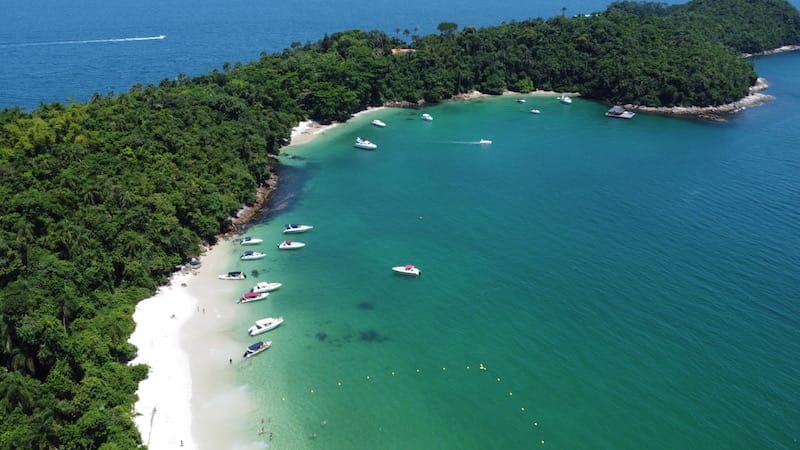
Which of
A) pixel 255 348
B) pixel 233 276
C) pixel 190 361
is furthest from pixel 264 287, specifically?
pixel 190 361

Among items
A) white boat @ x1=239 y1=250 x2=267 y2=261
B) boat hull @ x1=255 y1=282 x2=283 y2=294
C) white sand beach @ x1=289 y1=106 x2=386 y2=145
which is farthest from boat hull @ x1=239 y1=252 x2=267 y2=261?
white sand beach @ x1=289 y1=106 x2=386 y2=145

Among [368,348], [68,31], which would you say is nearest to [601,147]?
[368,348]

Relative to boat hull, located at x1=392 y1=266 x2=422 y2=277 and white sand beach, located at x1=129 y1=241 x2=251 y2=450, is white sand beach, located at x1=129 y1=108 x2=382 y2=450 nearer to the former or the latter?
white sand beach, located at x1=129 y1=241 x2=251 y2=450

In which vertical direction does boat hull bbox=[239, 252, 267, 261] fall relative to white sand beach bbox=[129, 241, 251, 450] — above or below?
above

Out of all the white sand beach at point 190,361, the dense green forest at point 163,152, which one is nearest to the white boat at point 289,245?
the white sand beach at point 190,361

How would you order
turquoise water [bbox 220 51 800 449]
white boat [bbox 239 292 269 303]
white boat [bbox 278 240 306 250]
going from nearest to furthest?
1. turquoise water [bbox 220 51 800 449]
2. white boat [bbox 239 292 269 303]
3. white boat [bbox 278 240 306 250]

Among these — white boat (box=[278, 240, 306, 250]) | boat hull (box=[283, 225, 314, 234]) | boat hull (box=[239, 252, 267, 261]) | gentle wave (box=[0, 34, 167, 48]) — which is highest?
gentle wave (box=[0, 34, 167, 48])

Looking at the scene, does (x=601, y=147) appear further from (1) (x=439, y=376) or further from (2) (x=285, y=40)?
(2) (x=285, y=40)

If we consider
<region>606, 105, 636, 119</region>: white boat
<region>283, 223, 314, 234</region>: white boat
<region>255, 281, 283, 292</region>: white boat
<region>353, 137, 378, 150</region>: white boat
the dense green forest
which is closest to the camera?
the dense green forest
